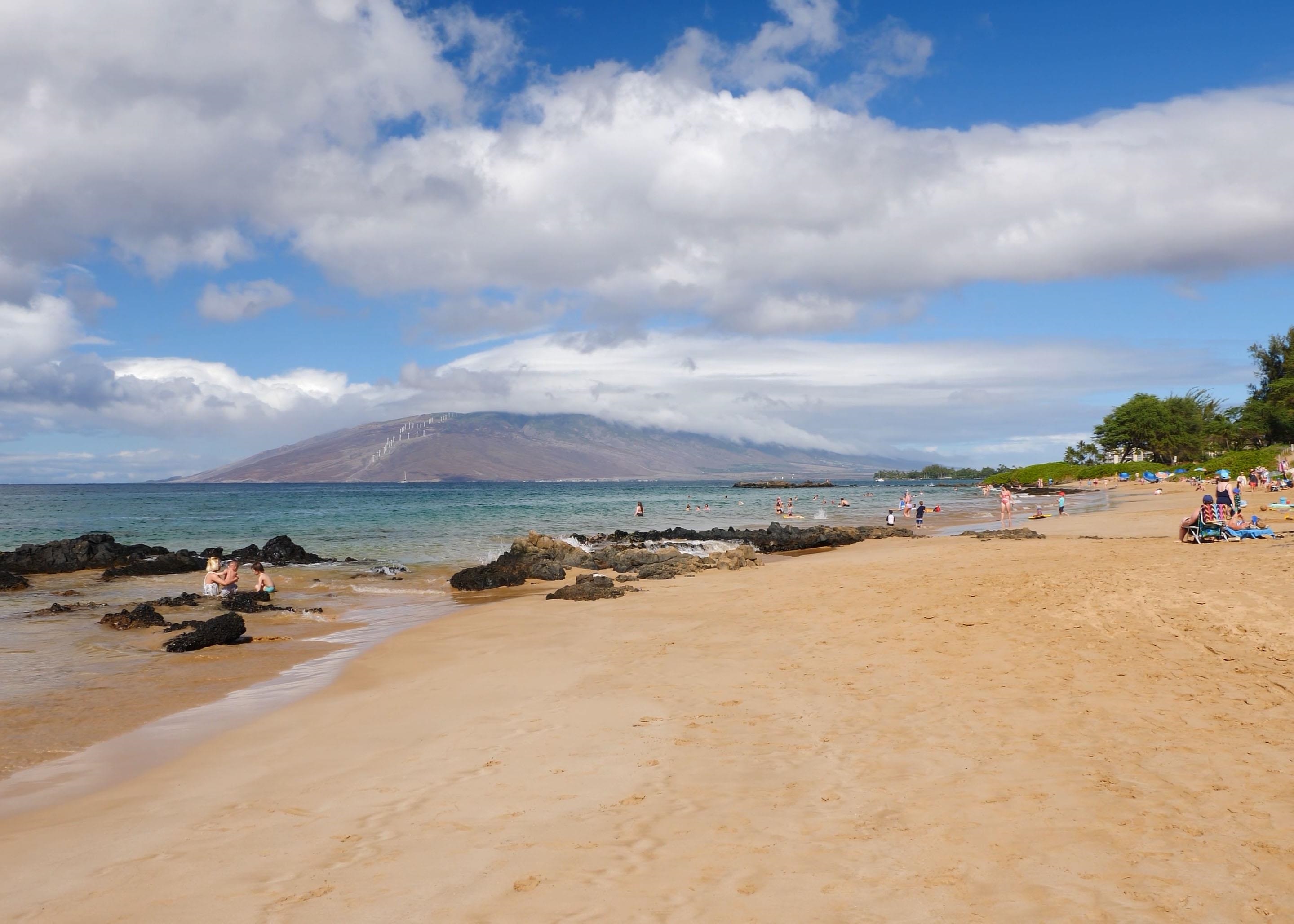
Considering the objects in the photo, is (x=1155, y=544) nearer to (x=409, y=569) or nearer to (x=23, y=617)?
(x=409, y=569)

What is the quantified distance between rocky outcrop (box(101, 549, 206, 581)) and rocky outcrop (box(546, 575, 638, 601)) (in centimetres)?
1898

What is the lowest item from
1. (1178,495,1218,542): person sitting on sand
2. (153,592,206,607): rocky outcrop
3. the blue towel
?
(153,592,206,607): rocky outcrop

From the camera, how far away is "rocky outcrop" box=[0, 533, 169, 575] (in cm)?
3061

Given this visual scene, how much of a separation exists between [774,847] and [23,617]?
72.0ft

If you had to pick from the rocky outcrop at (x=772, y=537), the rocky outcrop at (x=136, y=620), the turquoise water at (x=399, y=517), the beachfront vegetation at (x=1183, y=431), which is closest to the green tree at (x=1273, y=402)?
the beachfront vegetation at (x=1183, y=431)

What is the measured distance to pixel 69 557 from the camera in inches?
1235

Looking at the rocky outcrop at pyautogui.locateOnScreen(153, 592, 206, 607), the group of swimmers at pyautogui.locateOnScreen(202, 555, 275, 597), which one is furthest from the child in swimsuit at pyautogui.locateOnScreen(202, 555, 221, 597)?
the rocky outcrop at pyautogui.locateOnScreen(153, 592, 206, 607)

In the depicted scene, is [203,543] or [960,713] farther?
[203,543]

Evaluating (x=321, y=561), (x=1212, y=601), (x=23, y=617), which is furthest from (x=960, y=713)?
(x=321, y=561)

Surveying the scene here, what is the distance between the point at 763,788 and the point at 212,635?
1307 centimetres

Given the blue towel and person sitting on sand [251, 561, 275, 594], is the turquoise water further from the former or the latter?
the blue towel

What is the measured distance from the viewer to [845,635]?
12.5 m

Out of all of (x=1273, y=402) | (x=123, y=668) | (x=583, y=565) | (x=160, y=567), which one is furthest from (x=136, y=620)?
(x=1273, y=402)

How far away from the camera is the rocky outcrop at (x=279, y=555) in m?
33.5
